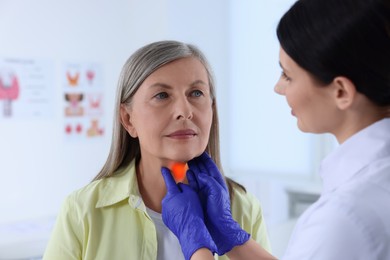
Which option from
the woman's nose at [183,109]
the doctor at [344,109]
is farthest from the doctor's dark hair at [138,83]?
the doctor at [344,109]

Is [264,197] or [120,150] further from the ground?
[120,150]

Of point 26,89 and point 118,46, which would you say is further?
point 118,46

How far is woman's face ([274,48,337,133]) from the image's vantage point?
89 centimetres

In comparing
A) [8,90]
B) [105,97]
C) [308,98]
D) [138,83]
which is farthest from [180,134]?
[105,97]

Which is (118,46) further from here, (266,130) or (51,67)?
(266,130)

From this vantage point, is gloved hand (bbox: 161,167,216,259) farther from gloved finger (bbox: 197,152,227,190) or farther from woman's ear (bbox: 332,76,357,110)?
woman's ear (bbox: 332,76,357,110)

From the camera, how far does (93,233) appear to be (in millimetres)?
1293

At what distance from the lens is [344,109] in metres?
0.88

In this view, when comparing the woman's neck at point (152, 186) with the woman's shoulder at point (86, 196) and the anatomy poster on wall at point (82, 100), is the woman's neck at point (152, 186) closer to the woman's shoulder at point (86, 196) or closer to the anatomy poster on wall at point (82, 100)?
the woman's shoulder at point (86, 196)

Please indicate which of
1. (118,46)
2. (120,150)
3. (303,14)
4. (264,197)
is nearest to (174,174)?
(120,150)

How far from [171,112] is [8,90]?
187 cm

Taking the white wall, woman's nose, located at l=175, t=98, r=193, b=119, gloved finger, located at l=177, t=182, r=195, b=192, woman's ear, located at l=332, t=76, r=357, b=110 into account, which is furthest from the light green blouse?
the white wall

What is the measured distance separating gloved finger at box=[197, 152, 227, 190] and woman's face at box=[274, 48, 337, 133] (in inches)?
18.5

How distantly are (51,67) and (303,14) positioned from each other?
239 centimetres
